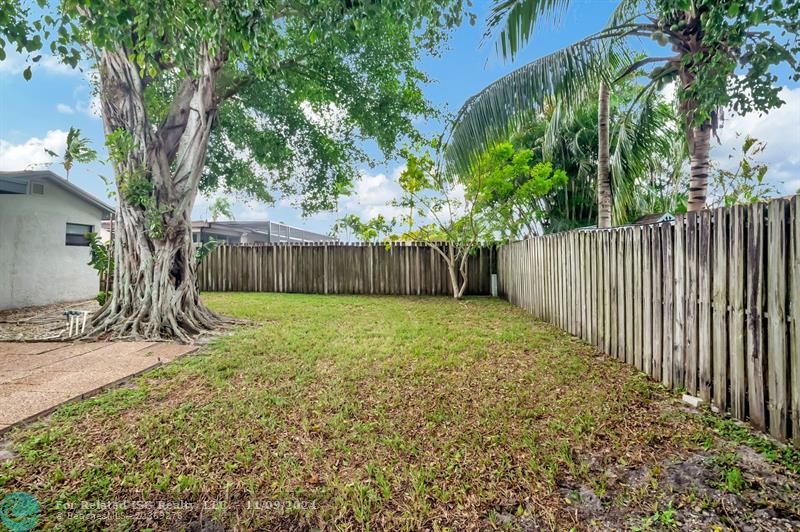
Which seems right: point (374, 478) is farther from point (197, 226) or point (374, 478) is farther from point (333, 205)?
point (197, 226)

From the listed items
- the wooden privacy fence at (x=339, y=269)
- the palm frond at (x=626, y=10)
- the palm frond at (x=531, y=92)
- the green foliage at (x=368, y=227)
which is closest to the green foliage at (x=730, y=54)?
the palm frond at (x=531, y=92)

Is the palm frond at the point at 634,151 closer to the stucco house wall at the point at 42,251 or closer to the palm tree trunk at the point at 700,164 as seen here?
Answer: the palm tree trunk at the point at 700,164

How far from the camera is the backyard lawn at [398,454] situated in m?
1.57

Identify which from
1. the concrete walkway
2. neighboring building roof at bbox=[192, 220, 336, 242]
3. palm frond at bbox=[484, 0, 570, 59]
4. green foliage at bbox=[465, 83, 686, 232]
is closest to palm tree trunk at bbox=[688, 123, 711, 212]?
palm frond at bbox=[484, 0, 570, 59]

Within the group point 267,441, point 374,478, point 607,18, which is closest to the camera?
point 374,478

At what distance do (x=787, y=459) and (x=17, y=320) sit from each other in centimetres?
963

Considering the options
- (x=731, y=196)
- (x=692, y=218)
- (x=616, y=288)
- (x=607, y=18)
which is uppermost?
(x=607, y=18)

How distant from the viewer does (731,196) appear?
8750 millimetres

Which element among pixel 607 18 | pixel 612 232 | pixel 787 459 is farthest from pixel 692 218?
pixel 607 18

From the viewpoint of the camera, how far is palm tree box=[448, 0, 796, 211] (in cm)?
354

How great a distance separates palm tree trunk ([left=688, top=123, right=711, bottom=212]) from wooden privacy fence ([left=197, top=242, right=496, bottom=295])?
5.71m

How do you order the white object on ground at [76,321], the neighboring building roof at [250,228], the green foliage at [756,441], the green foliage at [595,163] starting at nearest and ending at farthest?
the green foliage at [756,441], the white object on ground at [76,321], the green foliage at [595,163], the neighboring building roof at [250,228]

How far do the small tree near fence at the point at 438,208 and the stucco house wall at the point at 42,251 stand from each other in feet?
24.9

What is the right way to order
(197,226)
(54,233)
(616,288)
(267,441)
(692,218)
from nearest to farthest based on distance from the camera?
(267,441)
(692,218)
(616,288)
(54,233)
(197,226)
